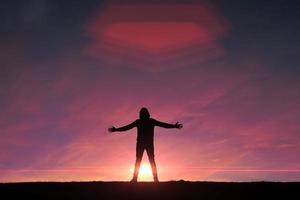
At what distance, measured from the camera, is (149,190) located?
19.1 meters

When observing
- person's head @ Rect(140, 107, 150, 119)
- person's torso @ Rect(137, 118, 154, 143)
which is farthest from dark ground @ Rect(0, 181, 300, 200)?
person's head @ Rect(140, 107, 150, 119)

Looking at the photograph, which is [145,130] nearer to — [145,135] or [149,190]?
[145,135]

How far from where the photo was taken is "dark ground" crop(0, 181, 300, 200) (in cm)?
1823

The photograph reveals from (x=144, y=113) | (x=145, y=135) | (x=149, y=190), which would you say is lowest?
(x=149, y=190)

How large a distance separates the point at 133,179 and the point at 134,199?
340 centimetres

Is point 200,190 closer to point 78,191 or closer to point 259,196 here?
point 259,196

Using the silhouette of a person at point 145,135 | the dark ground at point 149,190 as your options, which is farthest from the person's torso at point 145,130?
the dark ground at point 149,190

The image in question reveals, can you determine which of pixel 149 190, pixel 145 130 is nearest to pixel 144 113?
pixel 145 130

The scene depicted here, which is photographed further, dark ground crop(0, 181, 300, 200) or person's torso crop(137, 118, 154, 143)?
person's torso crop(137, 118, 154, 143)

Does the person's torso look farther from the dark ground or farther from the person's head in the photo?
the dark ground

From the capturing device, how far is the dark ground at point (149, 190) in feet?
59.8

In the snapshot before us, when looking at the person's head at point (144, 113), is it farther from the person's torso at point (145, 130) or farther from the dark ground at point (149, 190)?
the dark ground at point (149, 190)

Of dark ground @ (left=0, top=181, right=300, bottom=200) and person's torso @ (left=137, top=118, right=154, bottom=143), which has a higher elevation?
person's torso @ (left=137, top=118, right=154, bottom=143)

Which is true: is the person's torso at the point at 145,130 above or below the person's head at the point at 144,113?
below
